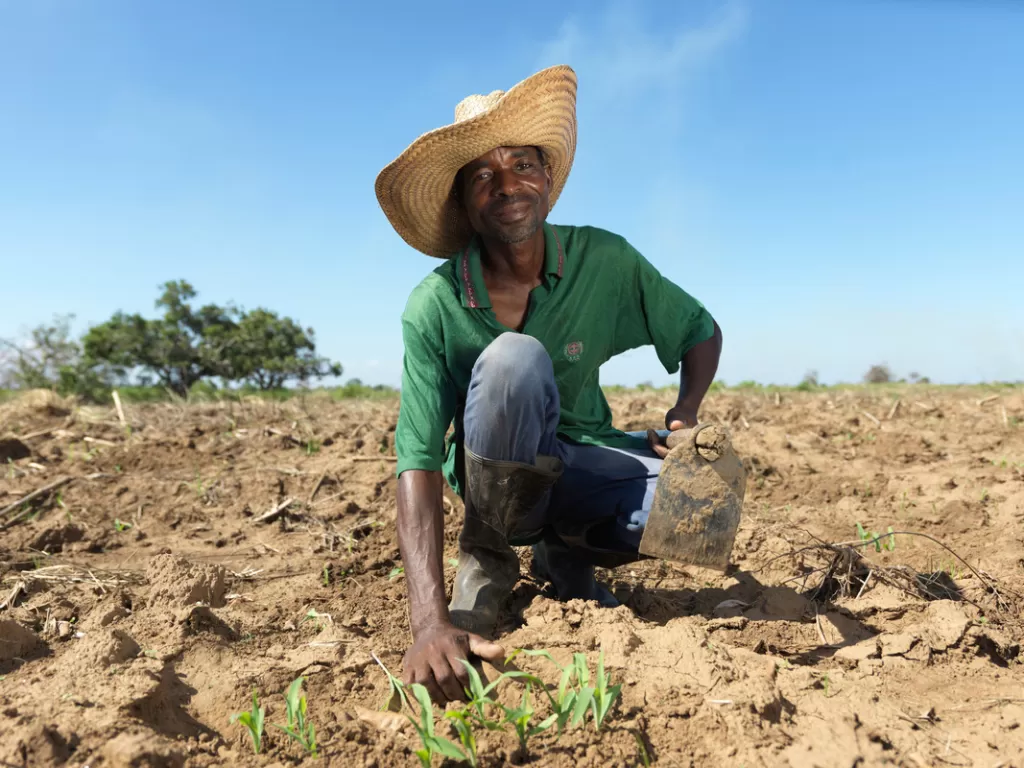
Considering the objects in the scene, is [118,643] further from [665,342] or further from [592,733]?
[665,342]

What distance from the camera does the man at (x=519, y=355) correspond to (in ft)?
6.60

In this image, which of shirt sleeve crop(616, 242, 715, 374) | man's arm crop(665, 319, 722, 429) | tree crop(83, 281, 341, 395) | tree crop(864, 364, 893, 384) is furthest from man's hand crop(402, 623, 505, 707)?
tree crop(83, 281, 341, 395)

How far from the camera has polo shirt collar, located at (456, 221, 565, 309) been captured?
7.39 ft

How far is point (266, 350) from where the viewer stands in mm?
28484

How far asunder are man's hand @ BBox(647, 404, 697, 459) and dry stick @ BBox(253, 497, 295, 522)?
1.83 meters

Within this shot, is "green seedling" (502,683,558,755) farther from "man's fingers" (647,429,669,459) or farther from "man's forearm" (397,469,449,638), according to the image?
"man's fingers" (647,429,669,459)

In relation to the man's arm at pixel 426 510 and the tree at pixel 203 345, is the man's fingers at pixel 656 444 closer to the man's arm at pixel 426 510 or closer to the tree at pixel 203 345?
the man's arm at pixel 426 510

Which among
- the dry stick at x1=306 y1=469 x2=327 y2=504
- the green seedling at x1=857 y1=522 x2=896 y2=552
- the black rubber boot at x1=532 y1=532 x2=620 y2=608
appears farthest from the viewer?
the dry stick at x1=306 y1=469 x2=327 y2=504

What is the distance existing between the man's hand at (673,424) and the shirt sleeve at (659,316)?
0.77 ft

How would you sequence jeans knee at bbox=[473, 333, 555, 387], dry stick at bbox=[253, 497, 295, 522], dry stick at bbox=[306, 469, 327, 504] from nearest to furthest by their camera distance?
1. jeans knee at bbox=[473, 333, 555, 387]
2. dry stick at bbox=[253, 497, 295, 522]
3. dry stick at bbox=[306, 469, 327, 504]

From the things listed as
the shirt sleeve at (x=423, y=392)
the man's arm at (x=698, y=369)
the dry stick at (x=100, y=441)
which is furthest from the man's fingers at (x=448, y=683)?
the dry stick at (x=100, y=441)

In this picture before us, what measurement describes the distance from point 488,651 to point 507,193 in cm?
132

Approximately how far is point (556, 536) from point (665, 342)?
0.72 metres

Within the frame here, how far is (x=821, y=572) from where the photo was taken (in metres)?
2.44
